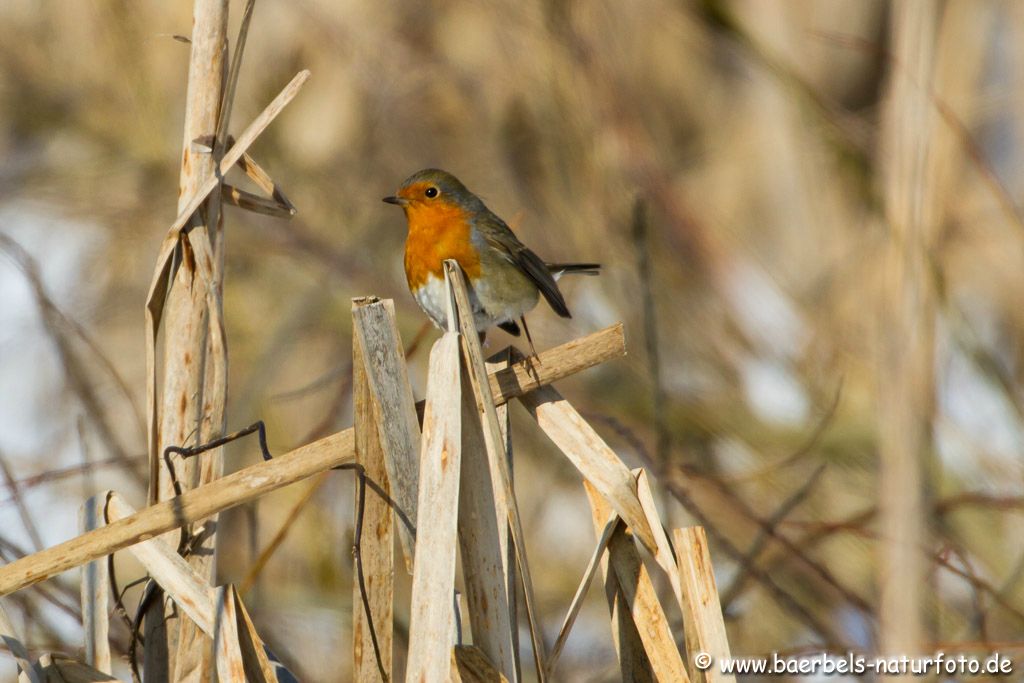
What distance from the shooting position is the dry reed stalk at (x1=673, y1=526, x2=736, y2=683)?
74.6 inches

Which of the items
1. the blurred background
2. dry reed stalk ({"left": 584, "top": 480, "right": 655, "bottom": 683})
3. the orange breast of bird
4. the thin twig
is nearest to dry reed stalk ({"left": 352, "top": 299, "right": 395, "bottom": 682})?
dry reed stalk ({"left": 584, "top": 480, "right": 655, "bottom": 683})

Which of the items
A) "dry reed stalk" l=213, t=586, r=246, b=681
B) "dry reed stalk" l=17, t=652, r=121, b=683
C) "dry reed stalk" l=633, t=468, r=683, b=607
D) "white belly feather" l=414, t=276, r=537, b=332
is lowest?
"dry reed stalk" l=17, t=652, r=121, b=683

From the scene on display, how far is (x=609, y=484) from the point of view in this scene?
2010mm

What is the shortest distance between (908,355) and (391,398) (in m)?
0.86

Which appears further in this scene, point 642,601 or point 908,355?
point 642,601

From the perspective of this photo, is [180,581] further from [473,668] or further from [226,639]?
[473,668]

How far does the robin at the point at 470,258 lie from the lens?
10.3 feet

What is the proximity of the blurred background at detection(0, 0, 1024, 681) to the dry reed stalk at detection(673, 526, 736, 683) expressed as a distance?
69 centimetres

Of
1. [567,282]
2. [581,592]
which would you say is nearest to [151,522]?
[581,592]

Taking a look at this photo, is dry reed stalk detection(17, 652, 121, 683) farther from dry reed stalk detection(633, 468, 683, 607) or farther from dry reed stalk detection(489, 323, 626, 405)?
dry reed stalk detection(633, 468, 683, 607)

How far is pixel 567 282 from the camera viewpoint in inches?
190

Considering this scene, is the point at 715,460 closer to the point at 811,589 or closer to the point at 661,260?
the point at 661,260

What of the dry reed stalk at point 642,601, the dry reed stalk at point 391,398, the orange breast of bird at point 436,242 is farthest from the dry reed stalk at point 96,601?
the orange breast of bird at point 436,242

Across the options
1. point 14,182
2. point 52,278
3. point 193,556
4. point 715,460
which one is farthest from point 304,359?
point 193,556
